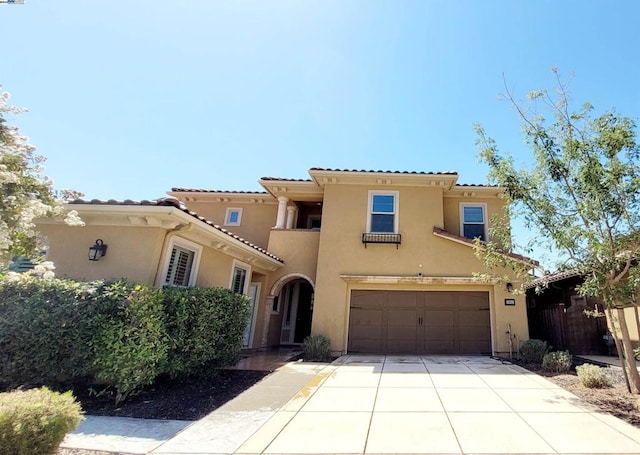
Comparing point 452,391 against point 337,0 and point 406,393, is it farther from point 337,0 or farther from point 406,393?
point 337,0

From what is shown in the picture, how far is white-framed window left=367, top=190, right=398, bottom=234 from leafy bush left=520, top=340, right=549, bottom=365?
5606mm

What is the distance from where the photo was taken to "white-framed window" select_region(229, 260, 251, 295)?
10.4 m

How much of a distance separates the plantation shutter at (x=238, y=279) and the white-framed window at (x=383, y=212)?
16.6ft

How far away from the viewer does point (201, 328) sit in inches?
257

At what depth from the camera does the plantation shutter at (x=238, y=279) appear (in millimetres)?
10508

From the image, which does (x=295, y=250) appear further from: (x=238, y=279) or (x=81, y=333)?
(x=81, y=333)

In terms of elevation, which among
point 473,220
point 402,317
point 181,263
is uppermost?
point 473,220

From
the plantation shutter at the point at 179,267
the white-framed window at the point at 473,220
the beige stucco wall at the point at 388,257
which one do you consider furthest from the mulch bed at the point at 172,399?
the white-framed window at the point at 473,220

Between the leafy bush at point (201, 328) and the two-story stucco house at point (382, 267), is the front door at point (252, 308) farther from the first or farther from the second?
the leafy bush at point (201, 328)

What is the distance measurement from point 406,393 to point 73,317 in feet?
20.8

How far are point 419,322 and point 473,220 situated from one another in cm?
507

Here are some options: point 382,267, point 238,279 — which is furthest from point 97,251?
point 382,267

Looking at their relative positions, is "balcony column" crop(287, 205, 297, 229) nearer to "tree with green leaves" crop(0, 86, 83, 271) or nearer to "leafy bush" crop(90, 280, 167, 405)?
Result: "leafy bush" crop(90, 280, 167, 405)

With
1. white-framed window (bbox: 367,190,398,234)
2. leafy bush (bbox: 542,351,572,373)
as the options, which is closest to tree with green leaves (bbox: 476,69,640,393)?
leafy bush (bbox: 542,351,572,373)
